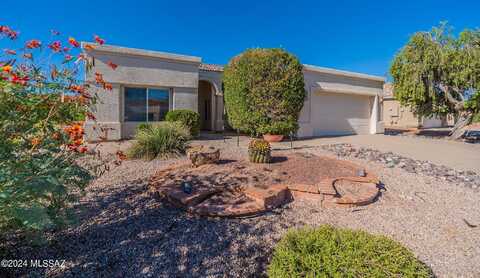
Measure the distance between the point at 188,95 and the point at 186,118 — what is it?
195cm

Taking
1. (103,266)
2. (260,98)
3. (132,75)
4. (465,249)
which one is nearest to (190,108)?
(132,75)

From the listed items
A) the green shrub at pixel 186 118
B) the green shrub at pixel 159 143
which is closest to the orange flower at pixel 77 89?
the green shrub at pixel 159 143

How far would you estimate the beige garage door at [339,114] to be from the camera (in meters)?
13.2

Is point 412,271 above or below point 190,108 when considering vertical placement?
below

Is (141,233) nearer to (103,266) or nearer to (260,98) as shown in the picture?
(103,266)

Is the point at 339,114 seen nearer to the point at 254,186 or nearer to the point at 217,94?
the point at 217,94

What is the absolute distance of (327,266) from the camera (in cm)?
185

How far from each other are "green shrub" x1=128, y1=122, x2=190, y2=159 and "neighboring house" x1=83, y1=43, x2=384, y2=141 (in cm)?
158

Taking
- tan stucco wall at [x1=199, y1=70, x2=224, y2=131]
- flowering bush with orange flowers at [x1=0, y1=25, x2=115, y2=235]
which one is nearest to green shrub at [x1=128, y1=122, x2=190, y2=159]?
flowering bush with orange flowers at [x1=0, y1=25, x2=115, y2=235]

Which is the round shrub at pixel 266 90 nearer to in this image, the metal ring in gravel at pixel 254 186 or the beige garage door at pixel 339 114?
the beige garage door at pixel 339 114

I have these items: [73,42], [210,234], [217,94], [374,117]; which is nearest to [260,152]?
[210,234]

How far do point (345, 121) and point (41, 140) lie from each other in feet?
48.5

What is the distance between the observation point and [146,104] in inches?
431

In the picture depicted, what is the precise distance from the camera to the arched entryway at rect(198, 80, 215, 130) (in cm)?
1457
